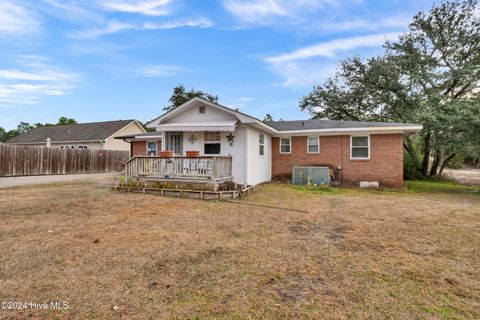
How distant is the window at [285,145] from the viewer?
49.4 ft

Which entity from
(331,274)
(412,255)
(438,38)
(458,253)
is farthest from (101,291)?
(438,38)

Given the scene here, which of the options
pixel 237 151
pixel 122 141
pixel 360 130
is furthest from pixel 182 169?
pixel 122 141

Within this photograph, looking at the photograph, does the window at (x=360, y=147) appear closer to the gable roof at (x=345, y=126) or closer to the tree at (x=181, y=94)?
the gable roof at (x=345, y=126)

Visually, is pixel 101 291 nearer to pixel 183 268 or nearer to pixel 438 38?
pixel 183 268

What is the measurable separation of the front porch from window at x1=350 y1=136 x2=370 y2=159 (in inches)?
261

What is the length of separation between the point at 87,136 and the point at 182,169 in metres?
22.7

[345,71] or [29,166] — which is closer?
[29,166]

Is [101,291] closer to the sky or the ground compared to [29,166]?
closer to the ground

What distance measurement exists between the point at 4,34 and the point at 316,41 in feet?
53.0

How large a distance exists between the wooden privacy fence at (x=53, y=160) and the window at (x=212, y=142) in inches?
531

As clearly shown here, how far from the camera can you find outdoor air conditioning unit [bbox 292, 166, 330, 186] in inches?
532

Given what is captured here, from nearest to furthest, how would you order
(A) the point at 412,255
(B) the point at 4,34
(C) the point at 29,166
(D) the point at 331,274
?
1. (D) the point at 331,274
2. (A) the point at 412,255
3. (B) the point at 4,34
4. (C) the point at 29,166

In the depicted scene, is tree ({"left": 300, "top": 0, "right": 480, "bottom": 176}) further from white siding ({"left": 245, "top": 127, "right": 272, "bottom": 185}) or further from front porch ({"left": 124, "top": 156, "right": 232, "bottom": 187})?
front porch ({"left": 124, "top": 156, "right": 232, "bottom": 187})

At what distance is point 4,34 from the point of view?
1253 centimetres
